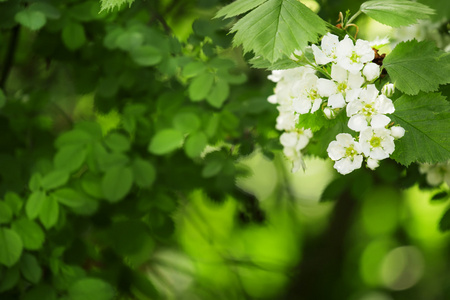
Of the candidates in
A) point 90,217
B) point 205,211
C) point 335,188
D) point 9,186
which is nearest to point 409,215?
point 205,211

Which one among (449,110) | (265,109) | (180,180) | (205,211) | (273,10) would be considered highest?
(273,10)

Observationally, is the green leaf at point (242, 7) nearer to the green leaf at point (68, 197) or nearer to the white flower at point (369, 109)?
the white flower at point (369, 109)

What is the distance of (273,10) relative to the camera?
108 centimetres

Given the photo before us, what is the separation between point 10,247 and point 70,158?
0.36 metres

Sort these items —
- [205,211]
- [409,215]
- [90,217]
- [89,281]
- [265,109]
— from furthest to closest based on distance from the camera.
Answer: [205,211] < [409,215] < [90,217] < [265,109] < [89,281]

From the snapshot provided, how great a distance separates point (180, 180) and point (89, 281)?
0.56m

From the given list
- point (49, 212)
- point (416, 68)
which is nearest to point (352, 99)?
point (416, 68)

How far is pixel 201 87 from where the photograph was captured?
167 centimetres

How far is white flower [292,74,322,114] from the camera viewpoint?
1.09m

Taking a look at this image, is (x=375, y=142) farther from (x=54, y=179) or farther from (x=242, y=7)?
(x=54, y=179)

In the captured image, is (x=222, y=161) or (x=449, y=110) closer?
(x=449, y=110)

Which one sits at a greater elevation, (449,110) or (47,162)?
(449,110)

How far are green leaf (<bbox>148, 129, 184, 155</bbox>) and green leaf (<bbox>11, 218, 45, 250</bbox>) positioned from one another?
18.0 inches

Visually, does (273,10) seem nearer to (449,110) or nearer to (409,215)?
(449,110)
